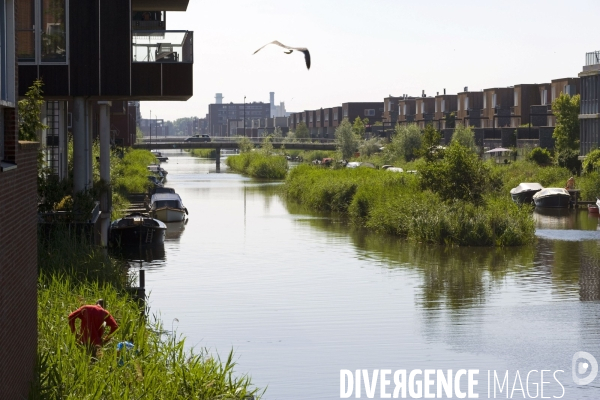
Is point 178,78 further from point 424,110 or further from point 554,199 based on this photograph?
point 424,110

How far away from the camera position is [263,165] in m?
101

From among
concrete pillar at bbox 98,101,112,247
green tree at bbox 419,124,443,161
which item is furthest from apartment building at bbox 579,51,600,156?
concrete pillar at bbox 98,101,112,247

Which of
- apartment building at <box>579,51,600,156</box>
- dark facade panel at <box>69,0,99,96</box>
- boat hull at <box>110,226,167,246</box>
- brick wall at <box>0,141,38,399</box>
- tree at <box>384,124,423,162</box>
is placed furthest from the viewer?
tree at <box>384,124,423,162</box>

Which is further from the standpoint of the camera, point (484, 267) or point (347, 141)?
point (347, 141)

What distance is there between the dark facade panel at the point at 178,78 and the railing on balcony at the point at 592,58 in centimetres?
4448

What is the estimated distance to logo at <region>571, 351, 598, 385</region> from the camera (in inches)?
705

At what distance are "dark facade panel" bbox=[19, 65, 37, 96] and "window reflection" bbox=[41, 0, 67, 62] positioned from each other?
1.39 feet

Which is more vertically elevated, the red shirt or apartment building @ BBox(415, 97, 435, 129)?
apartment building @ BBox(415, 97, 435, 129)

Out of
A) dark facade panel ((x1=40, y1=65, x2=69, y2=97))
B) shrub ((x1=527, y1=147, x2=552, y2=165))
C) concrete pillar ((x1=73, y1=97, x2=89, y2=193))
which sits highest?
dark facade panel ((x1=40, y1=65, x2=69, y2=97))

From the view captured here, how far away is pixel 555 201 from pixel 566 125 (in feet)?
78.4

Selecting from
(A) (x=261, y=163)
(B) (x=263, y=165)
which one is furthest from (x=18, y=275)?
(A) (x=261, y=163)

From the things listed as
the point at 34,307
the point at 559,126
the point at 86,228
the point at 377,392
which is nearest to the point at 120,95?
the point at 86,228

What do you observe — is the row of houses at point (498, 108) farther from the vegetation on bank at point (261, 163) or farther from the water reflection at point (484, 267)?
the water reflection at point (484, 267)

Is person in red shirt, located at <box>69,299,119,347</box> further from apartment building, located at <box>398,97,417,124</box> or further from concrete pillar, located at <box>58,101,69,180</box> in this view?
apartment building, located at <box>398,97,417,124</box>
